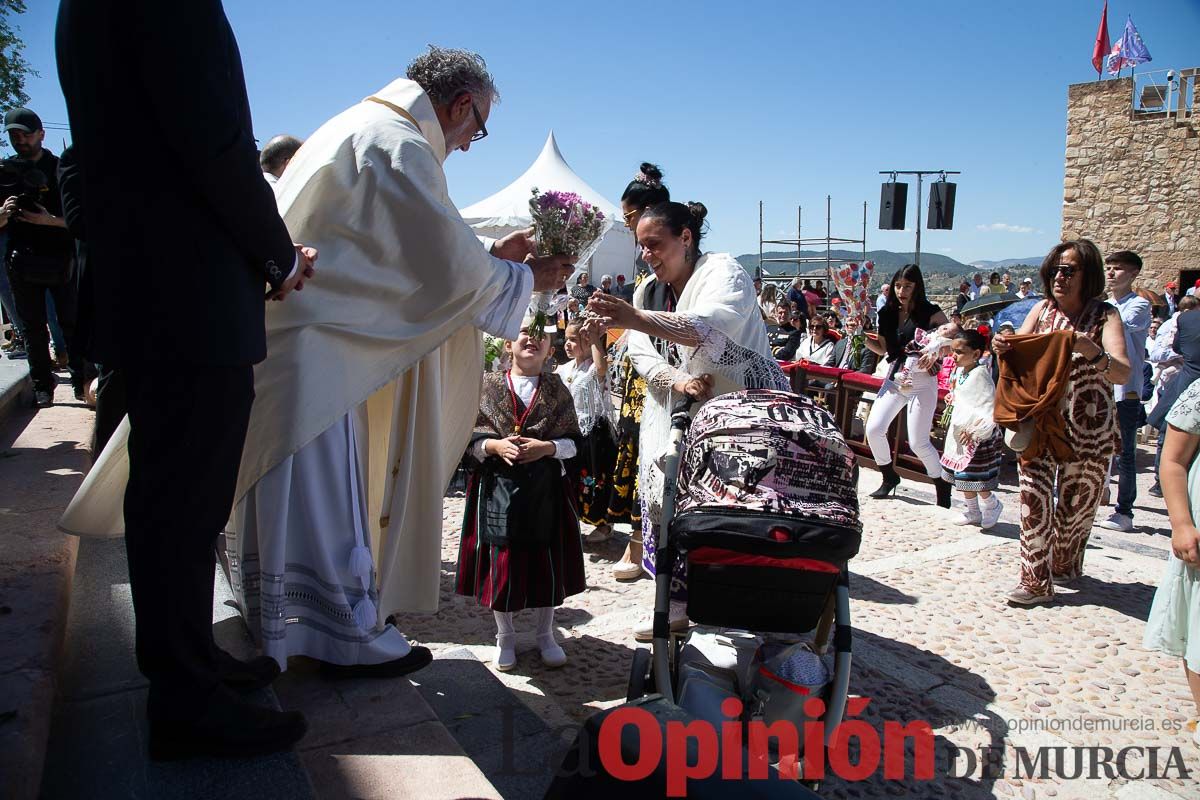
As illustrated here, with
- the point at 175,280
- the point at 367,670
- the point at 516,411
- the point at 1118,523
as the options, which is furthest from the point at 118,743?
the point at 1118,523

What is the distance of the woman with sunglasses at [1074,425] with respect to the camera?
14.7 feet

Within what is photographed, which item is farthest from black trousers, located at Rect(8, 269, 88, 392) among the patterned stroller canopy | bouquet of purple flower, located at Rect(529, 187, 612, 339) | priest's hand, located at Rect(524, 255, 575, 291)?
the patterned stroller canopy

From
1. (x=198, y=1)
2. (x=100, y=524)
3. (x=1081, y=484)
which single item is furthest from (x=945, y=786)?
(x=198, y=1)

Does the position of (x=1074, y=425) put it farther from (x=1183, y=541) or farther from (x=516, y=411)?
(x=516, y=411)

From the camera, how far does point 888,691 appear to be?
11.4 feet

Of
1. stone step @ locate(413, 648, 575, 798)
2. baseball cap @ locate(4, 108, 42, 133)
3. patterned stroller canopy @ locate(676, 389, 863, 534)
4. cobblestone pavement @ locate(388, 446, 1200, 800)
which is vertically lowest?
cobblestone pavement @ locate(388, 446, 1200, 800)

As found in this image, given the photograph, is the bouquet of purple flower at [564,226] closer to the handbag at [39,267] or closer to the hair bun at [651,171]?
the hair bun at [651,171]

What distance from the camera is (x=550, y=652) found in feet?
12.0

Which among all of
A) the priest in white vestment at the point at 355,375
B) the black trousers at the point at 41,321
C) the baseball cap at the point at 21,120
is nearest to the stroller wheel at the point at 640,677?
the priest in white vestment at the point at 355,375

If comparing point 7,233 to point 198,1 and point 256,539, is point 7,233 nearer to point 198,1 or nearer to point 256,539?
point 256,539

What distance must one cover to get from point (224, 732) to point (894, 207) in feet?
59.5

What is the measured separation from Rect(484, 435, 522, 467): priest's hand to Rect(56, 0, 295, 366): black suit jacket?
1.87m

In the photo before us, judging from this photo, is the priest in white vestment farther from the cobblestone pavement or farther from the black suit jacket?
the cobblestone pavement

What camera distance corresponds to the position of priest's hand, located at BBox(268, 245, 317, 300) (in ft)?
6.23
